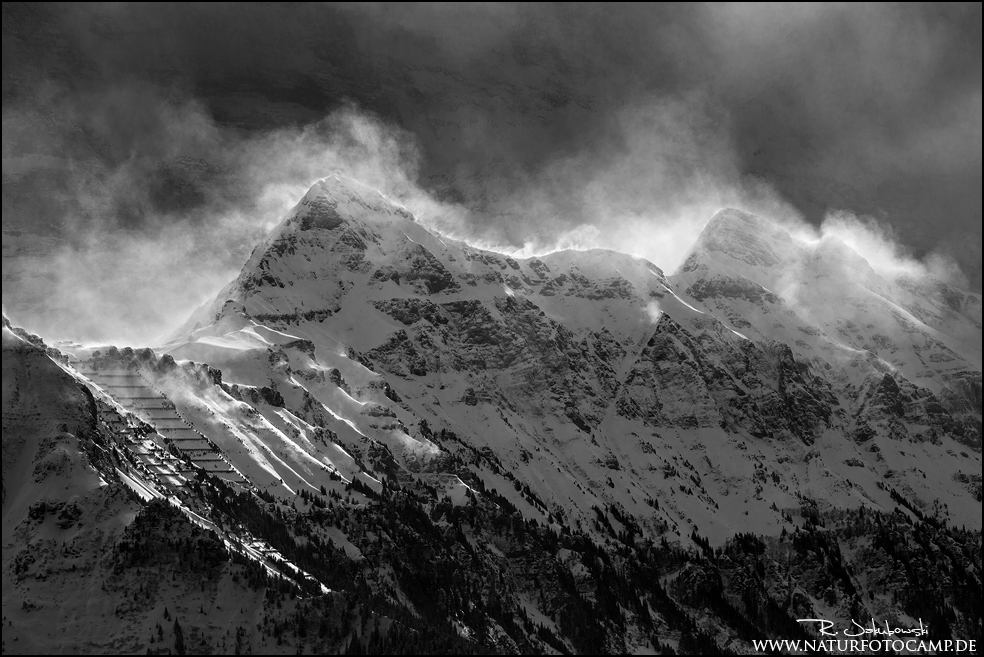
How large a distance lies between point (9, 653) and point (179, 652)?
27589mm

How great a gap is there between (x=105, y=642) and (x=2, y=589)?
21.1m

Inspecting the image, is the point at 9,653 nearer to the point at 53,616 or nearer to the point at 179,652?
the point at 53,616

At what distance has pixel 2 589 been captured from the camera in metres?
199

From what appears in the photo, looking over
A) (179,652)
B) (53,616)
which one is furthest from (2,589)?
(179,652)

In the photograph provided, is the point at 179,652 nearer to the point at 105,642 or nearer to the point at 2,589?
the point at 105,642

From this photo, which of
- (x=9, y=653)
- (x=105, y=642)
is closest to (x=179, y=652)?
(x=105, y=642)

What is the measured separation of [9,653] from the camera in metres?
187

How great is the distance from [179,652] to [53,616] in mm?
22859

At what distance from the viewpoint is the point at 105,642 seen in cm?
19600

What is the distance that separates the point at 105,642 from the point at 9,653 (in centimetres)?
1570

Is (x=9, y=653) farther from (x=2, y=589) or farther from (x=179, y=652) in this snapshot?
(x=179, y=652)

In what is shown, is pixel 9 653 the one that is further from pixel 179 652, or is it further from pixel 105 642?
pixel 179 652

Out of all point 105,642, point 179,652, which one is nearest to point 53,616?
point 105,642
